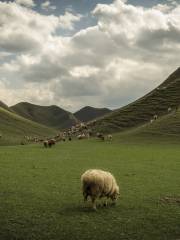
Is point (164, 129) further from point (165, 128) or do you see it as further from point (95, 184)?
point (95, 184)

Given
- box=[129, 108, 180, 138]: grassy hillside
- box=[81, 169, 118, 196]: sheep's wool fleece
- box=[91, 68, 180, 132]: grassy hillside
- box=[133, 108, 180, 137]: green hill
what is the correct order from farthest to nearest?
box=[91, 68, 180, 132]: grassy hillside → box=[133, 108, 180, 137]: green hill → box=[129, 108, 180, 138]: grassy hillside → box=[81, 169, 118, 196]: sheep's wool fleece

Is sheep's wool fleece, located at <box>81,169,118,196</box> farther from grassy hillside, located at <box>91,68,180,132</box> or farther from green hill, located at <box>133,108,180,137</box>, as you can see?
grassy hillside, located at <box>91,68,180,132</box>

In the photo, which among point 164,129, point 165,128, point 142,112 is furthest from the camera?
point 142,112

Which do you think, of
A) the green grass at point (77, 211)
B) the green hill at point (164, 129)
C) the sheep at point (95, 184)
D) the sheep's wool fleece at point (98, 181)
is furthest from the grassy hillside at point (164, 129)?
the sheep at point (95, 184)

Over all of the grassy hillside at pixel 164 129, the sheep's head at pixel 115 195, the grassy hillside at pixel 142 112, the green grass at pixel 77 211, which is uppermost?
the grassy hillside at pixel 142 112

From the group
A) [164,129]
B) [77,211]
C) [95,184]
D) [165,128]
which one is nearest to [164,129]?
[164,129]

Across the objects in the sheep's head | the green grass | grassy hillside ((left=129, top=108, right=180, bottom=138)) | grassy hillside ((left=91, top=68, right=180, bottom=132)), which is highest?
grassy hillside ((left=91, top=68, right=180, bottom=132))

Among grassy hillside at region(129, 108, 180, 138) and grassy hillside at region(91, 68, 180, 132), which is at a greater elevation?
grassy hillside at region(91, 68, 180, 132)

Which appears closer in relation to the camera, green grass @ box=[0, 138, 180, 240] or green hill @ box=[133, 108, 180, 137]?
green grass @ box=[0, 138, 180, 240]

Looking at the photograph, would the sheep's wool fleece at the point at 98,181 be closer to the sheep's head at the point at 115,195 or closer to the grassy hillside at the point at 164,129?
the sheep's head at the point at 115,195

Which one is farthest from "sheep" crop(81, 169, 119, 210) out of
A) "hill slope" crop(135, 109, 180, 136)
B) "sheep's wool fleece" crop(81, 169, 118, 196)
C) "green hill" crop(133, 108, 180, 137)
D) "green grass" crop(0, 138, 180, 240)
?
"hill slope" crop(135, 109, 180, 136)

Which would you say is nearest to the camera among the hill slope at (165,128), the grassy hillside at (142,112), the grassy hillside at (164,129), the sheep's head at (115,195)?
the sheep's head at (115,195)

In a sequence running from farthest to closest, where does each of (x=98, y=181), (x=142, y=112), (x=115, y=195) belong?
(x=142, y=112)
(x=115, y=195)
(x=98, y=181)

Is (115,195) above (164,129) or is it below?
below
